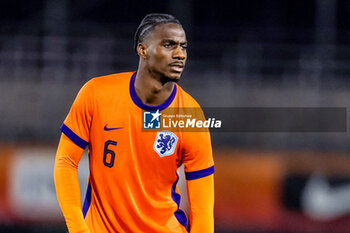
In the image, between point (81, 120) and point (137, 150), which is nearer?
point (81, 120)

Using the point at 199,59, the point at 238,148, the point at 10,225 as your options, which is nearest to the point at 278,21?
the point at 199,59

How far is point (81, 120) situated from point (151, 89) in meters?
0.40

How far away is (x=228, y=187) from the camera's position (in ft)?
22.5

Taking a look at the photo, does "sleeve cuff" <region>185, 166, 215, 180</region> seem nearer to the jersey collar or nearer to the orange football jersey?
the orange football jersey

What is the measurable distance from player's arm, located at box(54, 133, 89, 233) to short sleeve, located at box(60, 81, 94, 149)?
0.03m

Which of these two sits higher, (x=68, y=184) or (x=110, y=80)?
(x=110, y=80)

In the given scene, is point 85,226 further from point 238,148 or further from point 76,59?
point 76,59

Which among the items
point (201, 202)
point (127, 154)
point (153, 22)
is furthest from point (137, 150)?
point (153, 22)

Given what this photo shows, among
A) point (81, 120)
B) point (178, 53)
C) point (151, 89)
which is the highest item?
point (178, 53)

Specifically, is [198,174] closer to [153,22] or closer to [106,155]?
[106,155]

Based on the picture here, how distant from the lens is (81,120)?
3084 mm

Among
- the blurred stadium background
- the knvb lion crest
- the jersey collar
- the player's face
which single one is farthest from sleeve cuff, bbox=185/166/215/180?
the blurred stadium background

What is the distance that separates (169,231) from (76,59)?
218 inches

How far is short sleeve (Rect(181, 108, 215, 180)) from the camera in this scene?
3229mm
